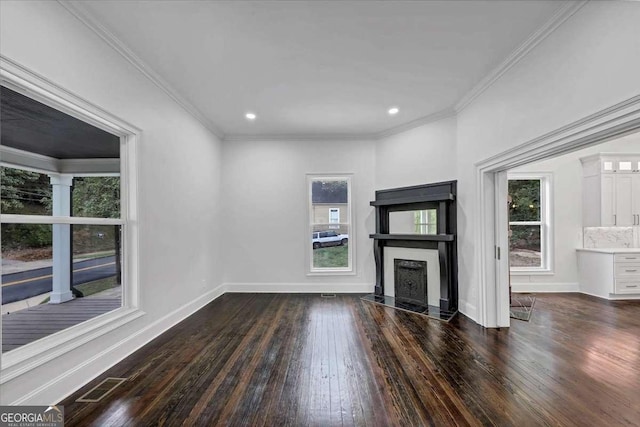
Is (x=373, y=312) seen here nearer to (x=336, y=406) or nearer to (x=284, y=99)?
(x=336, y=406)

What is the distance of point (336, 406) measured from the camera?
2062mm

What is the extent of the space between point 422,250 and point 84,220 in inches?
168

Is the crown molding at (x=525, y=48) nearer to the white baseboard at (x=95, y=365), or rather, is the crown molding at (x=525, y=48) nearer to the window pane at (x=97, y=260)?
the window pane at (x=97, y=260)

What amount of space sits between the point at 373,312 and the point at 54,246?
12.0ft

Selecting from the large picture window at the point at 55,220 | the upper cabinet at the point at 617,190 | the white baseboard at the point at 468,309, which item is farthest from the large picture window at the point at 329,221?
the upper cabinet at the point at 617,190

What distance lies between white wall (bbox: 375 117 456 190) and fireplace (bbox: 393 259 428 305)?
134 cm

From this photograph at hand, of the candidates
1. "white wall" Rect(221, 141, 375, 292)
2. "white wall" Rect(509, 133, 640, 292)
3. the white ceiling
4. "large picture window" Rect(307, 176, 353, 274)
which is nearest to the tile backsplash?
"white wall" Rect(509, 133, 640, 292)

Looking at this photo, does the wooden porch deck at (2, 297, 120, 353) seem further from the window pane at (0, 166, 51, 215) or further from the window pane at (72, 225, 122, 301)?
the window pane at (0, 166, 51, 215)

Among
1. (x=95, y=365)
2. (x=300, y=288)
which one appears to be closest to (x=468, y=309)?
(x=300, y=288)

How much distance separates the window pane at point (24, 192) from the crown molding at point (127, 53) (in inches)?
51.1

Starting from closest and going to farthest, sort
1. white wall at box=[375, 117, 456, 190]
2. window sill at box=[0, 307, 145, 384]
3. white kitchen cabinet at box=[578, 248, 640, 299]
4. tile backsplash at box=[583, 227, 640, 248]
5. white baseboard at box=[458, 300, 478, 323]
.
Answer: window sill at box=[0, 307, 145, 384]
white baseboard at box=[458, 300, 478, 323]
white wall at box=[375, 117, 456, 190]
white kitchen cabinet at box=[578, 248, 640, 299]
tile backsplash at box=[583, 227, 640, 248]

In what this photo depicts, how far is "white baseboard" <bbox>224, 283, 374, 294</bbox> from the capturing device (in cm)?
535

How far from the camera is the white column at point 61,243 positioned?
2294 mm

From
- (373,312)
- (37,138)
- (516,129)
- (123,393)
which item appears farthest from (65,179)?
(516,129)
